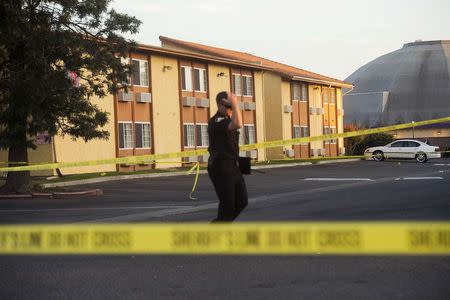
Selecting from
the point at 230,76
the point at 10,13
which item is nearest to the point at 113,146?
the point at 230,76

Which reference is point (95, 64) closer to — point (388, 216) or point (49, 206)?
point (49, 206)

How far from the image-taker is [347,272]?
7.38 meters

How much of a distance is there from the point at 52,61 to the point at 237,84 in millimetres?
23667

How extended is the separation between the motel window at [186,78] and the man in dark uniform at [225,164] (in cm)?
3018

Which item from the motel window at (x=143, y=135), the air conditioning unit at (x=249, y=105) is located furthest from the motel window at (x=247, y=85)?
the motel window at (x=143, y=135)

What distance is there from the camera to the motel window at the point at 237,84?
43.2m

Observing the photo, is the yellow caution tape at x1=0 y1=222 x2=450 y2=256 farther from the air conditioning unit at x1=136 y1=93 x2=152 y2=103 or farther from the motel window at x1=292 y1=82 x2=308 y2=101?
the motel window at x1=292 y1=82 x2=308 y2=101

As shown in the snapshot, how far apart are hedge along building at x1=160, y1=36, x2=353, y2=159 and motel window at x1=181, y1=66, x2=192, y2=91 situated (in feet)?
14.6

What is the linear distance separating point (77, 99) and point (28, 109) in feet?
5.14

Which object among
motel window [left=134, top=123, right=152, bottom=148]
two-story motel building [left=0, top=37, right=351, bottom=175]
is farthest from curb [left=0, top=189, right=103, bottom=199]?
motel window [left=134, top=123, right=152, bottom=148]

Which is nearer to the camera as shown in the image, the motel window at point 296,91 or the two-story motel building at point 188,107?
the two-story motel building at point 188,107

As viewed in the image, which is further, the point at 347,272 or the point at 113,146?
the point at 113,146

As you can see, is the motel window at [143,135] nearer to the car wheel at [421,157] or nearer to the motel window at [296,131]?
the motel window at [296,131]

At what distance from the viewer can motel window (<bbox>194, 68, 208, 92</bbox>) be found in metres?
39.7
